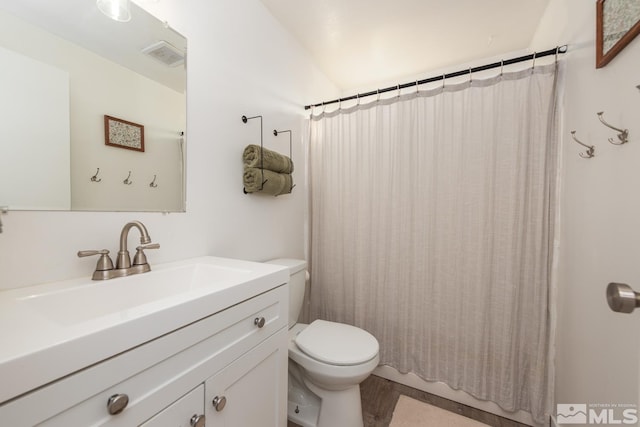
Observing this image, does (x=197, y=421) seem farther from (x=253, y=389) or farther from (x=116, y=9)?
(x=116, y=9)

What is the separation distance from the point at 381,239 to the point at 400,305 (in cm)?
45

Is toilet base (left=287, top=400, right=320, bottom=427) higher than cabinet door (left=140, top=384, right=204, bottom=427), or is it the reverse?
cabinet door (left=140, top=384, right=204, bottom=427)

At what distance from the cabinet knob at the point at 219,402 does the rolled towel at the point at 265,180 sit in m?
0.93

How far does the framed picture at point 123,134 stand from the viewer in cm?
89

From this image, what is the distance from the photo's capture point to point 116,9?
91 centimetres

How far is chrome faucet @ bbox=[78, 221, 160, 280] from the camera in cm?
81

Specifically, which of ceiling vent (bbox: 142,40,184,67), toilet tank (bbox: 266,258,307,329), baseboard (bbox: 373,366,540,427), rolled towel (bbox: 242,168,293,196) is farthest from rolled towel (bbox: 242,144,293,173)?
baseboard (bbox: 373,366,540,427)

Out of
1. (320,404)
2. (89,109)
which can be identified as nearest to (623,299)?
(320,404)

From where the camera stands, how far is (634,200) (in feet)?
2.45

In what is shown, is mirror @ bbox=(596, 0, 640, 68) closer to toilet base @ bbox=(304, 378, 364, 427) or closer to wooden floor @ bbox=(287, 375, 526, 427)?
toilet base @ bbox=(304, 378, 364, 427)

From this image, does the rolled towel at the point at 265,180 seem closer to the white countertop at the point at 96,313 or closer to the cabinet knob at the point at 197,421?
the white countertop at the point at 96,313

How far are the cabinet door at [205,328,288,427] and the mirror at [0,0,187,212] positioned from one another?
27.0 inches

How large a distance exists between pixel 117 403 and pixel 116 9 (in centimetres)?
125

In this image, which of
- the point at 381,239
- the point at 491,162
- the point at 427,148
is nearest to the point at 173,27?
Answer: the point at 427,148
